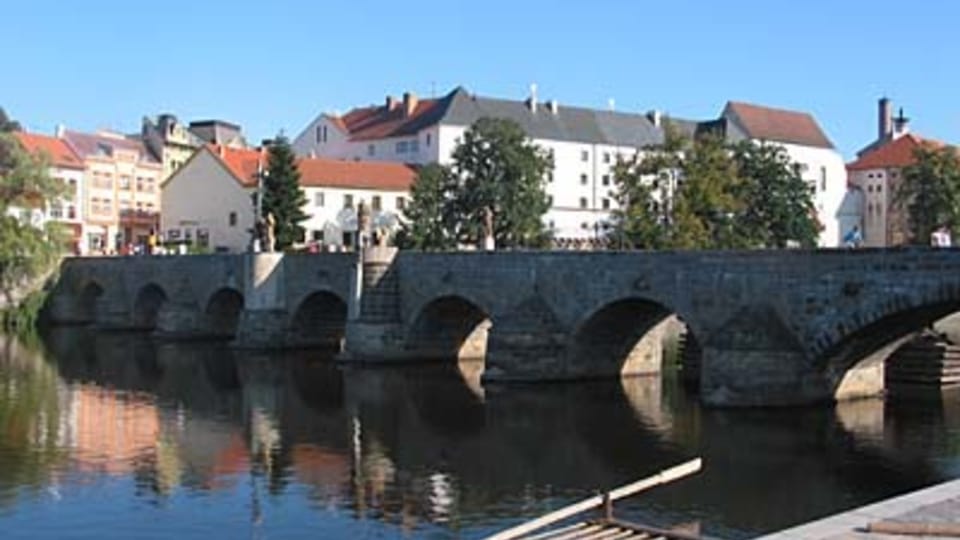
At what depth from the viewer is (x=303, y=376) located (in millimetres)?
46031

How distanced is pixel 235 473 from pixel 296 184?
53217 mm

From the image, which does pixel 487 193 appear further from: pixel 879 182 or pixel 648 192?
pixel 879 182

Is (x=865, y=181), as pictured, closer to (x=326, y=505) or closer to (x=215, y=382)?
(x=215, y=382)

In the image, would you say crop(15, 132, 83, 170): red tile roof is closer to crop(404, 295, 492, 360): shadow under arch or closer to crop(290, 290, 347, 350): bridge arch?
crop(290, 290, 347, 350): bridge arch

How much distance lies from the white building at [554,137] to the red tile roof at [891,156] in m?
5.93

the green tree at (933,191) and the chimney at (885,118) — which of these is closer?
the green tree at (933,191)

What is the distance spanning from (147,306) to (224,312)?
7881 millimetres

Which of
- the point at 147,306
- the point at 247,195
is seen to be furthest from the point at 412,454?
the point at 247,195

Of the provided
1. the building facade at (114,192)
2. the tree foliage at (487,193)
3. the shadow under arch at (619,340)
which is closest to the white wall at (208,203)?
the building facade at (114,192)

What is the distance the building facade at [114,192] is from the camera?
336 feet

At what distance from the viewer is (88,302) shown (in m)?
75.1

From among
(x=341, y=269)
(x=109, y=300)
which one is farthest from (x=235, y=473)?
(x=109, y=300)

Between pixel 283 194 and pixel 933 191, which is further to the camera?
pixel 933 191

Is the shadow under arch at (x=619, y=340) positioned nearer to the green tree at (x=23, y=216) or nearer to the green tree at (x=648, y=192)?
the green tree at (x=648, y=192)
